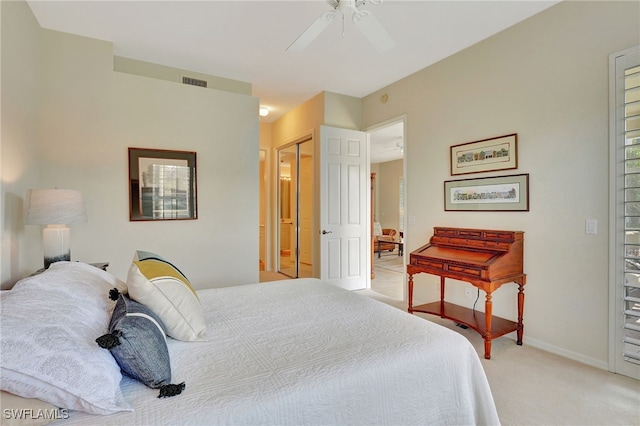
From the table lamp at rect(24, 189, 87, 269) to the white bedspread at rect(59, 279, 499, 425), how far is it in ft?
4.89

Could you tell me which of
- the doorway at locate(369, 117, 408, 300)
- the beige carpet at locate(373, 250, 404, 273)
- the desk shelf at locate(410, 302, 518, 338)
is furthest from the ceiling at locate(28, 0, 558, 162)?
the beige carpet at locate(373, 250, 404, 273)

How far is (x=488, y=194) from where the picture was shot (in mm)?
3148

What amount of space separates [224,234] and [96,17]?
2.35 m

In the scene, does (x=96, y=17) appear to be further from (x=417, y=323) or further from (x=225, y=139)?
(x=417, y=323)

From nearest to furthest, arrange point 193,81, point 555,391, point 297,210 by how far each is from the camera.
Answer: point 555,391, point 193,81, point 297,210

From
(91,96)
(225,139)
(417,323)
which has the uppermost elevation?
→ (91,96)

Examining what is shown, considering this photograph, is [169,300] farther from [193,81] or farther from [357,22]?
[193,81]

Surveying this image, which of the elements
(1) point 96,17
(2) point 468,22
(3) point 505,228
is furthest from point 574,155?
(1) point 96,17

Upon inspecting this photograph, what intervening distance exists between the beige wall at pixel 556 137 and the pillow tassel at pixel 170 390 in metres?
2.92

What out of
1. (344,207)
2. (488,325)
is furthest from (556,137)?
(344,207)

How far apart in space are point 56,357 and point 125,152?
286cm

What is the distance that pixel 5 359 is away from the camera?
82 cm

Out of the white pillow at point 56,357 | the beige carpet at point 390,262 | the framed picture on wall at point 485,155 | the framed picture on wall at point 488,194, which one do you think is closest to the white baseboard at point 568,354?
the framed picture on wall at point 488,194

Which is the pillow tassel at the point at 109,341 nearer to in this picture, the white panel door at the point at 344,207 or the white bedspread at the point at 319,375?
the white bedspread at the point at 319,375
